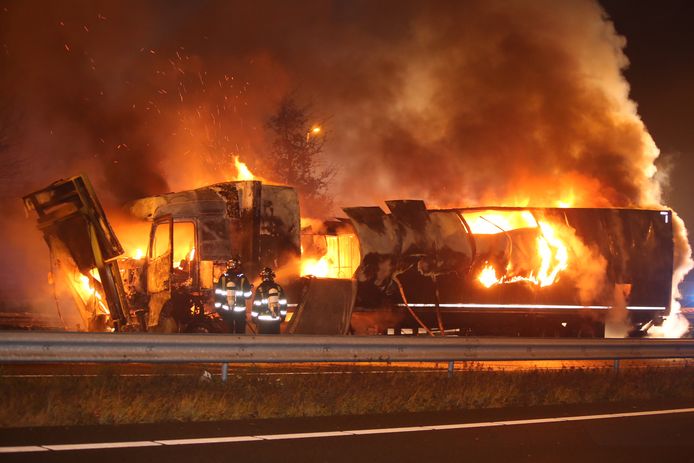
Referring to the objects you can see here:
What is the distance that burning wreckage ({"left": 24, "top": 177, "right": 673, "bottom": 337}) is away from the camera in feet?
44.7

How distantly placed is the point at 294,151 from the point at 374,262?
1938cm

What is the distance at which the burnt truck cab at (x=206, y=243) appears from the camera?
13.8 meters

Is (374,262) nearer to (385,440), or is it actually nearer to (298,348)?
(298,348)

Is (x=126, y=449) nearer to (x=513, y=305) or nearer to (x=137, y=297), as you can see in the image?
(x=137, y=297)

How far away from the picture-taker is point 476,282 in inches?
633

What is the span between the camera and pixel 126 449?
6.32m

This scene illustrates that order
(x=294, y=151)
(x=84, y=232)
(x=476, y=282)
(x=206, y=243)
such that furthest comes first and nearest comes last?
(x=294, y=151)
(x=476, y=282)
(x=206, y=243)
(x=84, y=232)

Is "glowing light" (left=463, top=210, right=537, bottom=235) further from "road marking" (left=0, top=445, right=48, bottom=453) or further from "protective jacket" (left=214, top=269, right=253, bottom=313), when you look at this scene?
"road marking" (left=0, top=445, right=48, bottom=453)

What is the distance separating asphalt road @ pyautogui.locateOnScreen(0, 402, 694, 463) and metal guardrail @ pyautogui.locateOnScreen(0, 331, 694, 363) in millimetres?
1554

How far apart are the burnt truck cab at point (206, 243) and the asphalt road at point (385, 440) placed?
6.00 meters

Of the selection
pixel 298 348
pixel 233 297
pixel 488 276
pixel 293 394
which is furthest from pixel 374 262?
pixel 293 394

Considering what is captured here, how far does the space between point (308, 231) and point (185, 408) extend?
27.6ft

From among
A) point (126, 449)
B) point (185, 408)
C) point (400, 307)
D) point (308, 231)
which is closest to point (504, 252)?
point (400, 307)

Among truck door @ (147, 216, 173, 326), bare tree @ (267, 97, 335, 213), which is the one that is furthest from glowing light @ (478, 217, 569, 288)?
bare tree @ (267, 97, 335, 213)
